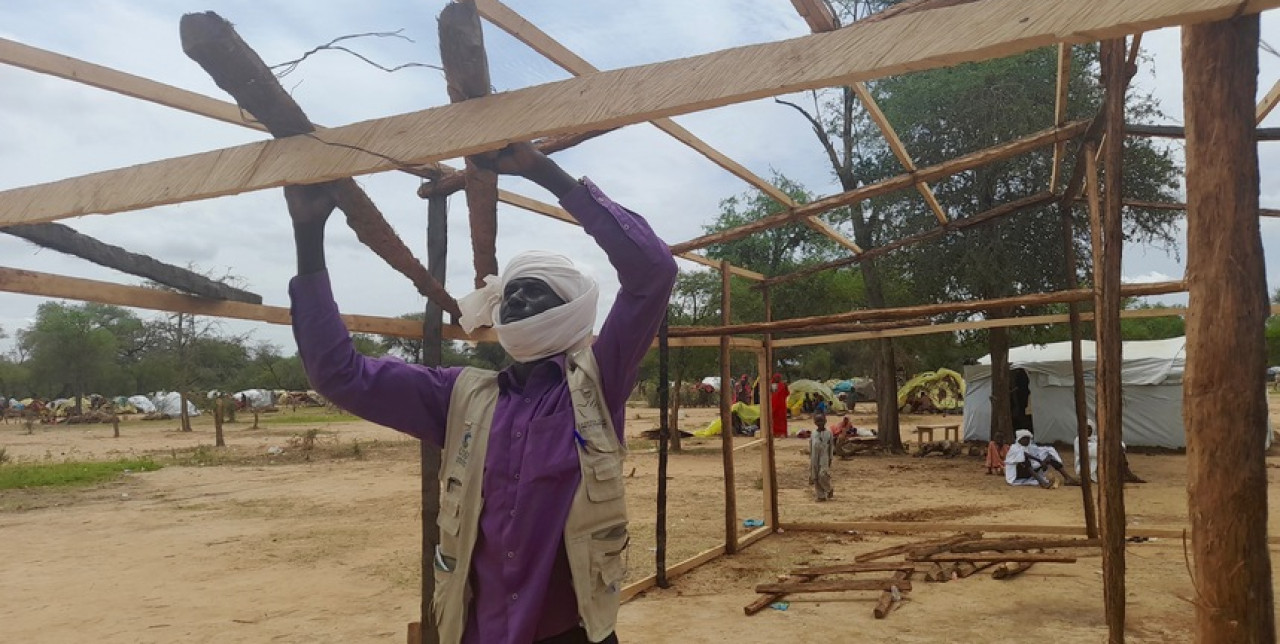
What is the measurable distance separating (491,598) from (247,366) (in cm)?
5636

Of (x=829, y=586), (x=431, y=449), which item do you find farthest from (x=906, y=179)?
(x=431, y=449)

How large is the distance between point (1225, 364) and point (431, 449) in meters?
2.79

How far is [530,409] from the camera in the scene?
2.10 metres

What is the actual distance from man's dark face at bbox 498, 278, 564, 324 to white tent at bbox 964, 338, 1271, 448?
53.5 ft

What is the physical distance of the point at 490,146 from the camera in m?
1.87

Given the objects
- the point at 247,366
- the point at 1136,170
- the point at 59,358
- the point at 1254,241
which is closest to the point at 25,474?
the point at 1254,241

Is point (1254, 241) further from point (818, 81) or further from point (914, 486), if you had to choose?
point (914, 486)

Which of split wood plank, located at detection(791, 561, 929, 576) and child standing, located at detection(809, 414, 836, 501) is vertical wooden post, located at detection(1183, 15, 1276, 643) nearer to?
split wood plank, located at detection(791, 561, 929, 576)

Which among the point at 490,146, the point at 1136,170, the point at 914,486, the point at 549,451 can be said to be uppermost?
the point at 1136,170

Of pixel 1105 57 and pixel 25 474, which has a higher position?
pixel 1105 57

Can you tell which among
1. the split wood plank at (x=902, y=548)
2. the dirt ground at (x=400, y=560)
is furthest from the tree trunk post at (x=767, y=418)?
the split wood plank at (x=902, y=548)

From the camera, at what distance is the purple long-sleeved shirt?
195 cm

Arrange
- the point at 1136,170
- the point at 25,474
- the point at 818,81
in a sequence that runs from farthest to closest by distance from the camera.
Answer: the point at 25,474 → the point at 1136,170 → the point at 818,81

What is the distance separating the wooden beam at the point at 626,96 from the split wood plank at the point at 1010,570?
6.15 m
